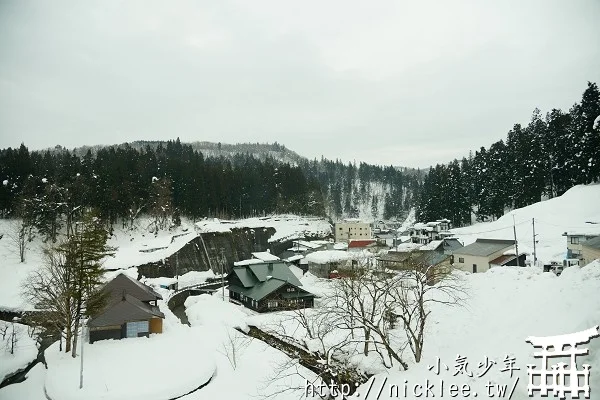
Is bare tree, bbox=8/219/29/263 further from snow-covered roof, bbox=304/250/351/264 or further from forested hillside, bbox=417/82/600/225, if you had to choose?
forested hillside, bbox=417/82/600/225

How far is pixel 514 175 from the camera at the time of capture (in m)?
56.0

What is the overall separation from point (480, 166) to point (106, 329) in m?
65.6

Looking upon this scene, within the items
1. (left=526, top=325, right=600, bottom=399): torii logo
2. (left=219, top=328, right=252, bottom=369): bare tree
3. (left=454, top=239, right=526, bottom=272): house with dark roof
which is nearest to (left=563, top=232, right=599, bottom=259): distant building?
(left=454, top=239, right=526, bottom=272): house with dark roof

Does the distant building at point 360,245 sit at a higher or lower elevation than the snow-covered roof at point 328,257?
higher

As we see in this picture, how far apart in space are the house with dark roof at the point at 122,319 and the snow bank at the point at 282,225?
25.9 m

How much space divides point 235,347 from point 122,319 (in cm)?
898

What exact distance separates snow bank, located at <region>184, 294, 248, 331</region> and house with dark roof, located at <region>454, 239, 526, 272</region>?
2358cm

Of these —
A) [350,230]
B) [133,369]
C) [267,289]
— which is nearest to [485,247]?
[267,289]

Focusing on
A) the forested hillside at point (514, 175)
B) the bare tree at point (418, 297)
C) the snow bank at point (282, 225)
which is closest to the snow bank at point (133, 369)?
the bare tree at point (418, 297)

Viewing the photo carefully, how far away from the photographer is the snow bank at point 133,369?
643 inches

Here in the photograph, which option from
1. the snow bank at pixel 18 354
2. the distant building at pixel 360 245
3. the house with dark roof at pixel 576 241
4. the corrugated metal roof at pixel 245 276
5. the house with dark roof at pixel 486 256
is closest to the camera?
the snow bank at pixel 18 354

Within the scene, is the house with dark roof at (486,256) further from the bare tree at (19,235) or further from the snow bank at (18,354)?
the bare tree at (19,235)

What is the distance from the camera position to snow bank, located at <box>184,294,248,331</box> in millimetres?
29344

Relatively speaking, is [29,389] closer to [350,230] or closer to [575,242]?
[575,242]
